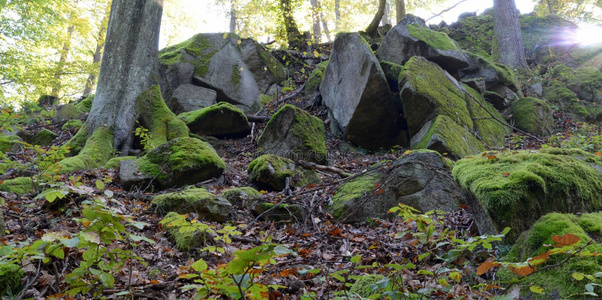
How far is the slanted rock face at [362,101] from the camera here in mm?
8406

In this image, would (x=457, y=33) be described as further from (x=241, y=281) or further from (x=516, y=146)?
(x=241, y=281)

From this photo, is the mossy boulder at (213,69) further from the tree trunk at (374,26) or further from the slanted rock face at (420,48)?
the tree trunk at (374,26)

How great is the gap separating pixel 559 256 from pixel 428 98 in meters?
6.02

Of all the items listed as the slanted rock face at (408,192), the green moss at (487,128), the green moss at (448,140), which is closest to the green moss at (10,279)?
the slanted rock face at (408,192)

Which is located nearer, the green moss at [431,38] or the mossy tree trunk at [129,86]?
the mossy tree trunk at [129,86]

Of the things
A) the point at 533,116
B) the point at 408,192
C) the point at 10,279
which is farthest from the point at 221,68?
the point at 10,279

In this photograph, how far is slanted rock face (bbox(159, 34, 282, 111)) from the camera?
11.4 meters

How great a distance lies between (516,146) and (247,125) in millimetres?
6451

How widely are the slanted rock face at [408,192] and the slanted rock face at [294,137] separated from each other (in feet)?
8.27

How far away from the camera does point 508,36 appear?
13.5m

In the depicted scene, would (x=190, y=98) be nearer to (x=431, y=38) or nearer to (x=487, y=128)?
(x=431, y=38)

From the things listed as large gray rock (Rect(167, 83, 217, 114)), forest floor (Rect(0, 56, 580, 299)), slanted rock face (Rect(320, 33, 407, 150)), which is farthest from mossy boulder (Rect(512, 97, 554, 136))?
large gray rock (Rect(167, 83, 217, 114))

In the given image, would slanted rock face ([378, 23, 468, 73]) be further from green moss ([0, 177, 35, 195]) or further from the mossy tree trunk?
green moss ([0, 177, 35, 195])

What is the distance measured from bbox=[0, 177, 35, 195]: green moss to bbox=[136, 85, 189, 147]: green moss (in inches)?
119
